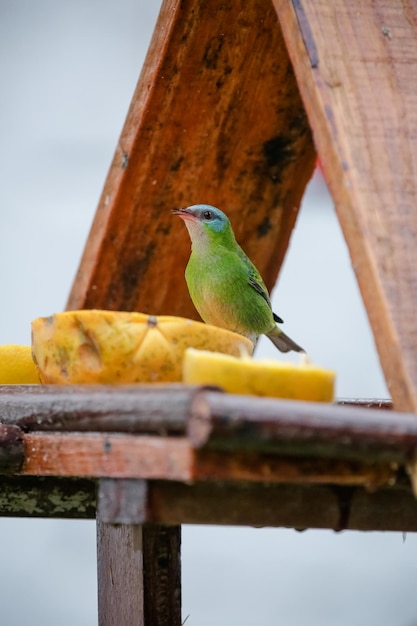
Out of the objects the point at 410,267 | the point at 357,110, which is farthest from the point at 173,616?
the point at 357,110

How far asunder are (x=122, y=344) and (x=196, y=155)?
154 centimetres

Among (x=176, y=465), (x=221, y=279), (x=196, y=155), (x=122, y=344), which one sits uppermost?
(x=196, y=155)

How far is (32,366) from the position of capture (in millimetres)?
2414

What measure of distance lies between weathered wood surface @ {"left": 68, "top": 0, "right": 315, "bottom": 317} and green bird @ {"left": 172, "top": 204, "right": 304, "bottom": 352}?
150mm

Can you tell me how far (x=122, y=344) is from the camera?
195cm

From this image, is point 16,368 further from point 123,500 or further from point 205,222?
point 205,222

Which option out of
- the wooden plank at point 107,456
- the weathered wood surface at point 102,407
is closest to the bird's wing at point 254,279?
the weathered wood surface at point 102,407

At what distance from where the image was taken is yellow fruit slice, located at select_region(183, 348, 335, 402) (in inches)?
64.9

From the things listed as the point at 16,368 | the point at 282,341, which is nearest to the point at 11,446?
the point at 16,368

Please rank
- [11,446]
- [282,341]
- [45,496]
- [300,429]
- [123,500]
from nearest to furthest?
[300,429] → [123,500] → [11,446] → [45,496] → [282,341]

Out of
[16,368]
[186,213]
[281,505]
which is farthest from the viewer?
[186,213]

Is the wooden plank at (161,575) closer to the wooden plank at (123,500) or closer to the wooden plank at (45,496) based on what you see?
the wooden plank at (45,496)

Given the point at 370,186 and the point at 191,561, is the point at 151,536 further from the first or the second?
the point at 191,561

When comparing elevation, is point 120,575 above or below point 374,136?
below
